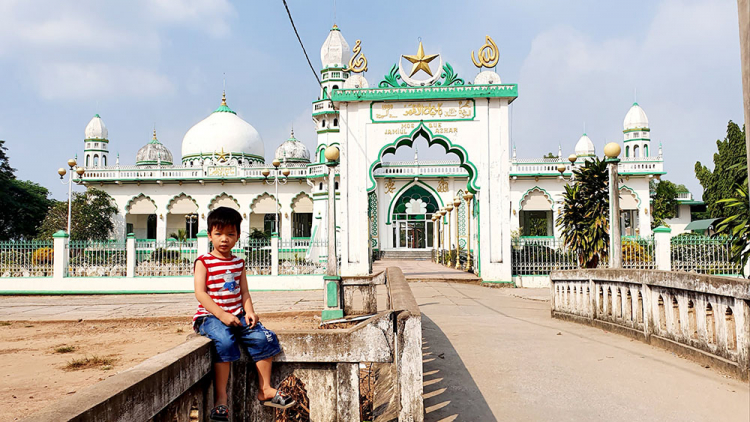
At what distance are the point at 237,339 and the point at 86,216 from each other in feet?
94.2

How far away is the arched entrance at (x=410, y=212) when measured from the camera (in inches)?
1208

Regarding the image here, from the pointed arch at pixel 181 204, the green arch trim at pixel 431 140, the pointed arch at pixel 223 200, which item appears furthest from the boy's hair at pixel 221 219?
the pointed arch at pixel 181 204

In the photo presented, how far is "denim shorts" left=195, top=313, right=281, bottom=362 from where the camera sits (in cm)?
256

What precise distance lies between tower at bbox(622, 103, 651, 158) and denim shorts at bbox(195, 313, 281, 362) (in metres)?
31.0

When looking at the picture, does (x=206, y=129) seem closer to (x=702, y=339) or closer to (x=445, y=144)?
(x=445, y=144)

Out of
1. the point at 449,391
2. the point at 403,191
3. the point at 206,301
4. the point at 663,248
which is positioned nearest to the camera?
the point at 206,301

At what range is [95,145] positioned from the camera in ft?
108

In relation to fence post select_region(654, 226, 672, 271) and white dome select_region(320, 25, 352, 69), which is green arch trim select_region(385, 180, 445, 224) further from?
fence post select_region(654, 226, 672, 271)

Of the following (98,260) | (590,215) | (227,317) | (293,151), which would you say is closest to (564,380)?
(227,317)

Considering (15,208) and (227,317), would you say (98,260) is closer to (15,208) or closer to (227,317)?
(227,317)

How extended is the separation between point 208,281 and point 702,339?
12.4ft

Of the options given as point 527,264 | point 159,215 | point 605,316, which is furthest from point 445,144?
point 159,215

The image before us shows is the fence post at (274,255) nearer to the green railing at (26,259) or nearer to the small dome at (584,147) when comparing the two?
the green railing at (26,259)

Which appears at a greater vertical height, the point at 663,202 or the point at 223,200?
the point at 223,200
